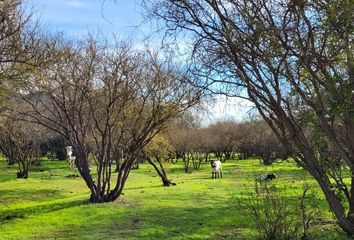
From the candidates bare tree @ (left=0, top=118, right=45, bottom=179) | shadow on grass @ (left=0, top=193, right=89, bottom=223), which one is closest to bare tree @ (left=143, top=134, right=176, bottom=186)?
shadow on grass @ (left=0, top=193, right=89, bottom=223)

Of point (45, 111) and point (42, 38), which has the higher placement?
point (42, 38)

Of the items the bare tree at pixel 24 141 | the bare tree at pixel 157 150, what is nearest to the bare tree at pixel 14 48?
the bare tree at pixel 157 150

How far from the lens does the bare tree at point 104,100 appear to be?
18.2 meters

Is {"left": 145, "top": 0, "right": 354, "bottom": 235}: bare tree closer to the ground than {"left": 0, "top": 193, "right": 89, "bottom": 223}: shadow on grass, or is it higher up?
higher up

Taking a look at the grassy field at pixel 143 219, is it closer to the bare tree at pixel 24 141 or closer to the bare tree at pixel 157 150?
the bare tree at pixel 157 150

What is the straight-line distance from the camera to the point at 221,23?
9.15m

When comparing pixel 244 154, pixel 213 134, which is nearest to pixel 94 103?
pixel 213 134

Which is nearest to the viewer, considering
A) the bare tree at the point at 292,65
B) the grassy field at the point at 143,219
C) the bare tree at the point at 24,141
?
the bare tree at the point at 292,65

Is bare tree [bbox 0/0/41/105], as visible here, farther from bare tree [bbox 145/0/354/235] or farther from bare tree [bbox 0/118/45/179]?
bare tree [bbox 0/118/45/179]

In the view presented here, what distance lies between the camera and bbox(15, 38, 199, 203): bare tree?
18.2 meters

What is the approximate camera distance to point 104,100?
19375 millimetres

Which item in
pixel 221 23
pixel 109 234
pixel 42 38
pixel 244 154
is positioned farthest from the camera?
pixel 244 154

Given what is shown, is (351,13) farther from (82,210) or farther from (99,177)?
(99,177)

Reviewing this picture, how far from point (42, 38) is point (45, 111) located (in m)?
5.79
